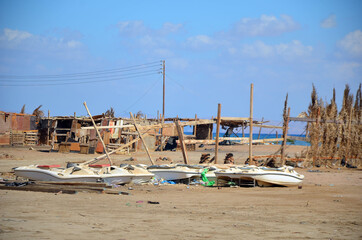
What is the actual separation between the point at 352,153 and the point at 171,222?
699 inches

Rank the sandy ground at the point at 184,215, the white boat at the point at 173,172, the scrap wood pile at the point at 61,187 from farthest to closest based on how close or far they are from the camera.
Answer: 1. the white boat at the point at 173,172
2. the scrap wood pile at the point at 61,187
3. the sandy ground at the point at 184,215

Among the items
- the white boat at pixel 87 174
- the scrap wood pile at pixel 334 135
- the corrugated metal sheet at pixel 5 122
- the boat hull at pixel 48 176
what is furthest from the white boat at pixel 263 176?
the corrugated metal sheet at pixel 5 122

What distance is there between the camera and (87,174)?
14359 mm

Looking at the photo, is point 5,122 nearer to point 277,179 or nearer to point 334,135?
point 334,135

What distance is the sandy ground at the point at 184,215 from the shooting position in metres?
A: 7.49

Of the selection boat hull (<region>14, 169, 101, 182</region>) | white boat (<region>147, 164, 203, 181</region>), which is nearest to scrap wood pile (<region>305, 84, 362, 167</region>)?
white boat (<region>147, 164, 203, 181</region>)

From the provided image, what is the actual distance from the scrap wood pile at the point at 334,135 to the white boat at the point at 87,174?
1057 cm

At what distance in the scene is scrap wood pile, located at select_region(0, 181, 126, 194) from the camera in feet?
40.9

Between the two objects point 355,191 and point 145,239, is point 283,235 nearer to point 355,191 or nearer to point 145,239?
point 145,239

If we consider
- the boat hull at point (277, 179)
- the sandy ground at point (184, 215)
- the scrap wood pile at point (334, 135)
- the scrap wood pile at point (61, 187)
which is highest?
the scrap wood pile at point (334, 135)

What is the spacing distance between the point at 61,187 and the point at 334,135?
594 inches

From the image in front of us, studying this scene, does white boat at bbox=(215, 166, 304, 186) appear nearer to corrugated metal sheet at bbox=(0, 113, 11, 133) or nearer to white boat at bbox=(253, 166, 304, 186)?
white boat at bbox=(253, 166, 304, 186)

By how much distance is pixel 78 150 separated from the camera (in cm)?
3094

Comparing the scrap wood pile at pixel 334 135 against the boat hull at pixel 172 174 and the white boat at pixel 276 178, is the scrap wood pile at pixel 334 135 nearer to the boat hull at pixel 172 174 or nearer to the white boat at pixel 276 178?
the white boat at pixel 276 178
